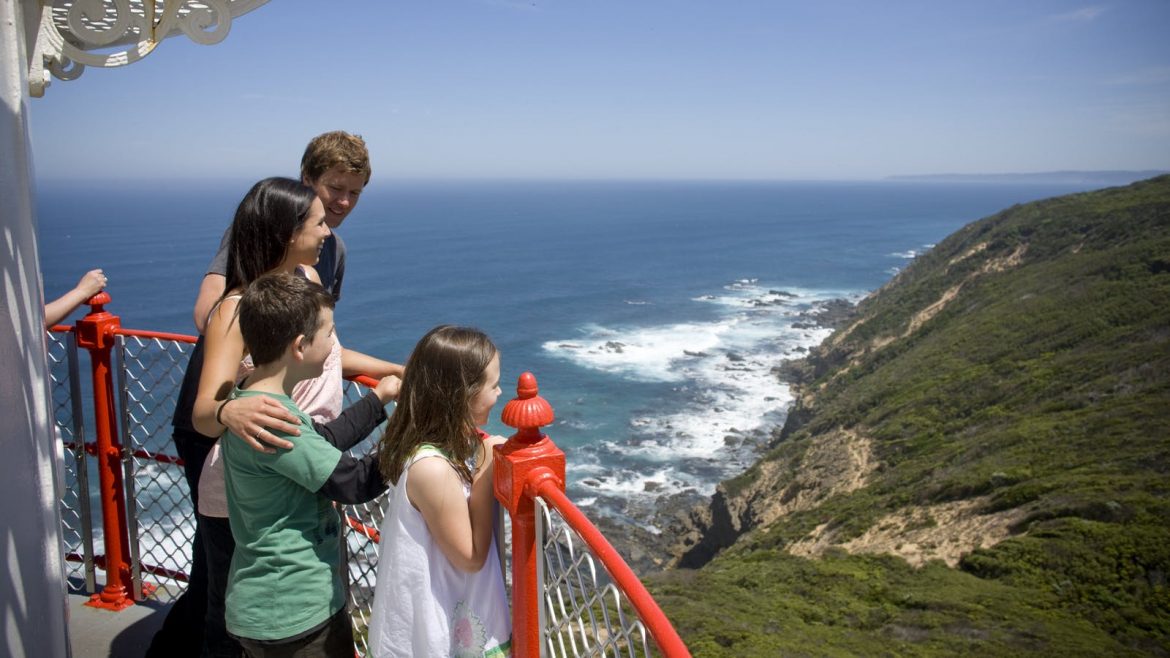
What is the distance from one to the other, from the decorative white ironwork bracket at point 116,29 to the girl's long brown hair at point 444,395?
1426mm

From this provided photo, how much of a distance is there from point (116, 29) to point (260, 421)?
4.41ft

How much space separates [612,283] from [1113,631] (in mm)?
69468

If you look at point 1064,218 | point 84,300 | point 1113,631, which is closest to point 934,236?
point 1064,218

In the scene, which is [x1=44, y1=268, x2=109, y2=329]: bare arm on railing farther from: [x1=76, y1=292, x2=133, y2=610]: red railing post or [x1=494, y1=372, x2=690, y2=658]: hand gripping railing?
[x1=494, y1=372, x2=690, y2=658]: hand gripping railing

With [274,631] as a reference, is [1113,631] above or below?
below

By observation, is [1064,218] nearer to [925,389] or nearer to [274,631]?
[925,389]

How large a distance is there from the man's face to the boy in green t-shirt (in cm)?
120

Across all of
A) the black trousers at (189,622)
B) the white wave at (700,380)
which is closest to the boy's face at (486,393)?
the black trousers at (189,622)

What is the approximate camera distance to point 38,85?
2539mm

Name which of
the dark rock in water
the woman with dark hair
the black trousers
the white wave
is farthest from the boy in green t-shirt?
the dark rock in water

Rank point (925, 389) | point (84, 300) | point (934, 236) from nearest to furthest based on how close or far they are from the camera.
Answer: point (84, 300) < point (925, 389) < point (934, 236)

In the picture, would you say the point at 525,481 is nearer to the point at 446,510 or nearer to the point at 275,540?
the point at 446,510

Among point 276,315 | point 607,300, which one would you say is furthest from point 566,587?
point 607,300

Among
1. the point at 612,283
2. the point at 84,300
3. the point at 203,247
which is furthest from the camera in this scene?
the point at 203,247
